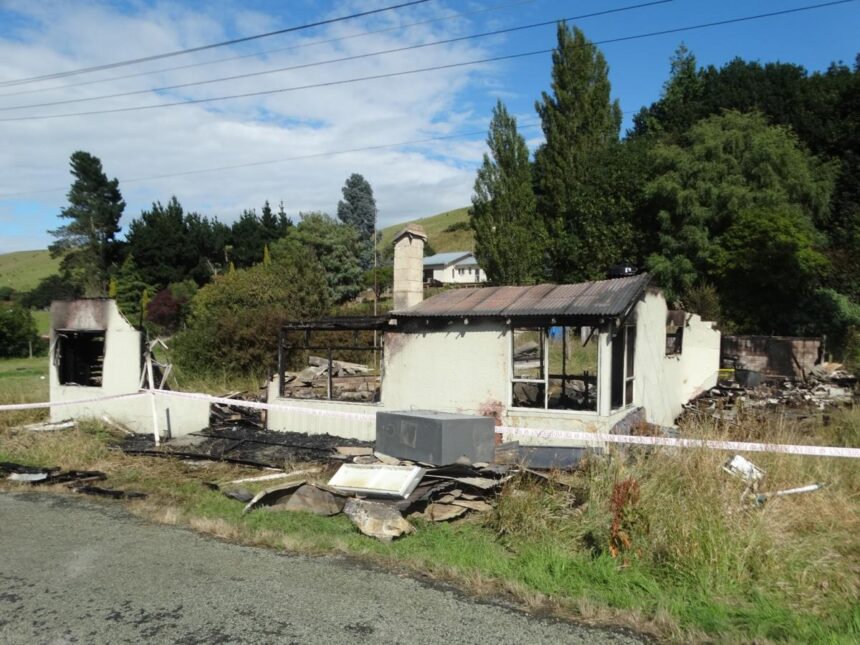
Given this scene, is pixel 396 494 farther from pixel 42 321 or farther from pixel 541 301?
pixel 42 321

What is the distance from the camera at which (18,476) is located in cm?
895

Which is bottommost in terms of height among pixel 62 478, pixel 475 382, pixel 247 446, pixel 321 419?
pixel 247 446

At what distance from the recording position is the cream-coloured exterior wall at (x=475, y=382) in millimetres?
10922

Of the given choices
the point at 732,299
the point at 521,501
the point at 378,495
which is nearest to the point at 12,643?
the point at 378,495

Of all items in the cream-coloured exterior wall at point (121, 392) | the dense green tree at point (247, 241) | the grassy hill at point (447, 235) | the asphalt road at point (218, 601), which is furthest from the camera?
the grassy hill at point (447, 235)

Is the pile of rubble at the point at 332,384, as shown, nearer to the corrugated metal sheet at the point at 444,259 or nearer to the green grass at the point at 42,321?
the green grass at the point at 42,321

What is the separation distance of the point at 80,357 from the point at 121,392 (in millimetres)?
2163

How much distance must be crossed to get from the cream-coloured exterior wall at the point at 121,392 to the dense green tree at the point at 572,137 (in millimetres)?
27809

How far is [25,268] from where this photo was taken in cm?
9375

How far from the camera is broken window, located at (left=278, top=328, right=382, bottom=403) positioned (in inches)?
572

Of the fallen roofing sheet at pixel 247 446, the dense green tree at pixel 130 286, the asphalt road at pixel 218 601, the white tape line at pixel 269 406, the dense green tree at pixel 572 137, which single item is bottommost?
the fallen roofing sheet at pixel 247 446

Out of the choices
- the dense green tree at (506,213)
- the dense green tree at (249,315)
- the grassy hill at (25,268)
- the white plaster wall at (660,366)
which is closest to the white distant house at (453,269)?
the dense green tree at (506,213)

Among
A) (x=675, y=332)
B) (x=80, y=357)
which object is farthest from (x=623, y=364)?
(x=80, y=357)

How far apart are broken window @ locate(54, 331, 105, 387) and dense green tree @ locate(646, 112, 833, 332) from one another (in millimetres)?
22361
